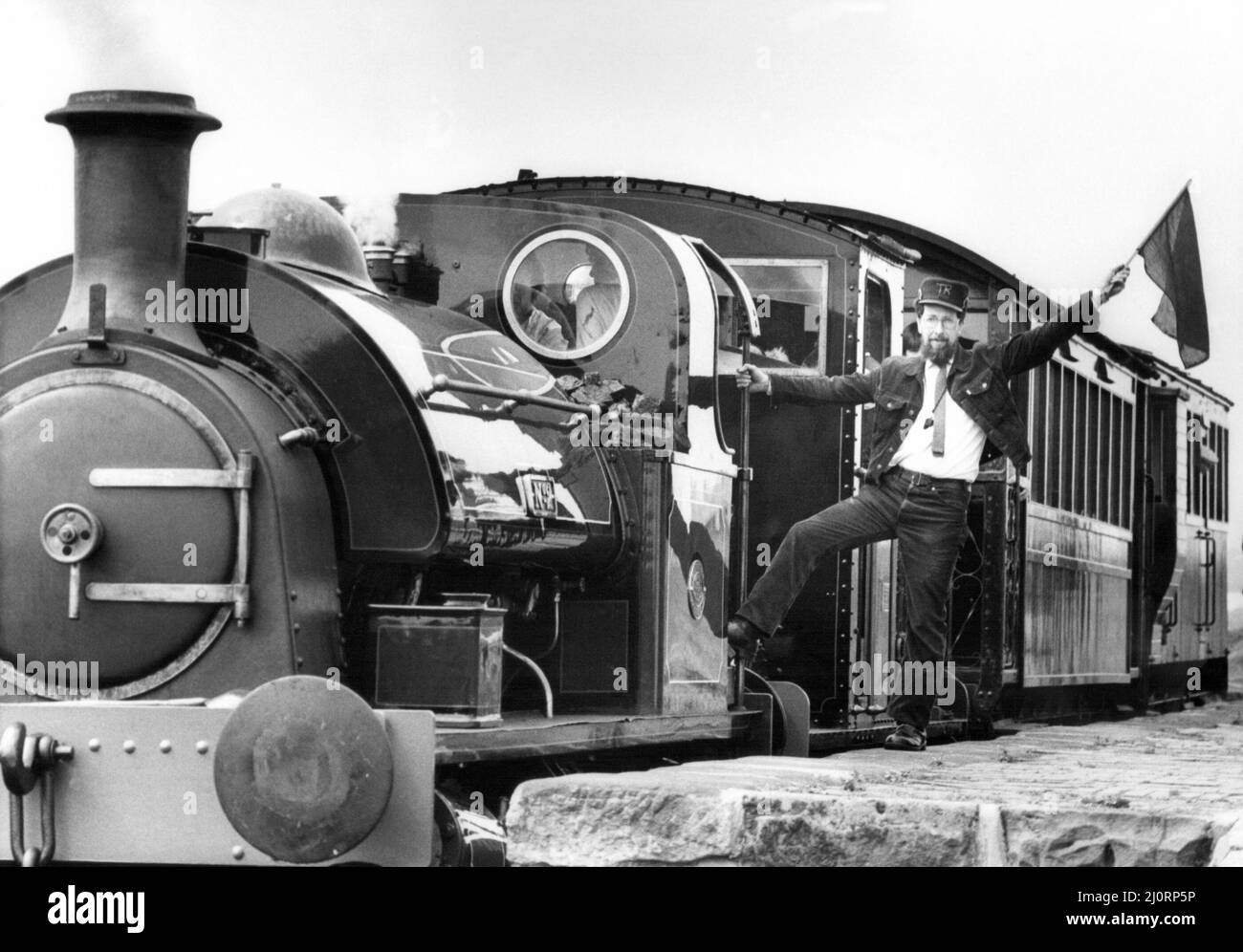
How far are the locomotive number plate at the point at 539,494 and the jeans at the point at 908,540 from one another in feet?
4.03

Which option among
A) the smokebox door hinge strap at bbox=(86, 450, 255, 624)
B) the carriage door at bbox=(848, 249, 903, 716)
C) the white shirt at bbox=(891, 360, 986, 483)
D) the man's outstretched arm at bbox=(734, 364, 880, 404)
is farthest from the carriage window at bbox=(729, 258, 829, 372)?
the smokebox door hinge strap at bbox=(86, 450, 255, 624)

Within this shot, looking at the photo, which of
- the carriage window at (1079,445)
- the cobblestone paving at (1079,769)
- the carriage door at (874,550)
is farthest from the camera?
the carriage window at (1079,445)

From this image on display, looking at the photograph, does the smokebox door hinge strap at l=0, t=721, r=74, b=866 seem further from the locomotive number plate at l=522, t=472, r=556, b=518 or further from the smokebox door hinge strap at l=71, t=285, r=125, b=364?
the locomotive number plate at l=522, t=472, r=556, b=518

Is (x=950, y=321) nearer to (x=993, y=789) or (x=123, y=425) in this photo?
(x=993, y=789)

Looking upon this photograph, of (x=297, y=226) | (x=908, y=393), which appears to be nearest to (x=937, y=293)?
(x=908, y=393)

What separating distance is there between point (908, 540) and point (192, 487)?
266cm

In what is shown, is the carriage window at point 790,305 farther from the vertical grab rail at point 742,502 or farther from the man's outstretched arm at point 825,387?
the vertical grab rail at point 742,502

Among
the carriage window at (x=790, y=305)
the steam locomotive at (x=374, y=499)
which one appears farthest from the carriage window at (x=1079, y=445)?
the steam locomotive at (x=374, y=499)

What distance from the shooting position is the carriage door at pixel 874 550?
688 cm

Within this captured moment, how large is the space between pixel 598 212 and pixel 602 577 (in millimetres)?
1014

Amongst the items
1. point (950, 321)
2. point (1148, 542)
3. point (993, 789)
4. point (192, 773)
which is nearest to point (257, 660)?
point (192, 773)

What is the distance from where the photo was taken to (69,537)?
4363 mm

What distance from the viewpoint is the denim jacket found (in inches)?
248
